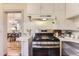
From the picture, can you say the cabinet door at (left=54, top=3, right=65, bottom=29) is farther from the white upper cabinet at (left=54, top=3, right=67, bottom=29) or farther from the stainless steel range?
the stainless steel range

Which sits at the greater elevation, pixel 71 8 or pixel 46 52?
pixel 71 8

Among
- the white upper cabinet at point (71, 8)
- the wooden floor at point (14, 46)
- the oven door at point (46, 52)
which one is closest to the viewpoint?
the white upper cabinet at point (71, 8)

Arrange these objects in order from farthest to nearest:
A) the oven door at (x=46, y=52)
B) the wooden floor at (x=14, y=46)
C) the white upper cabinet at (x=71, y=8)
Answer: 1. the wooden floor at (x=14, y=46)
2. the oven door at (x=46, y=52)
3. the white upper cabinet at (x=71, y=8)

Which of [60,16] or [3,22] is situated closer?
[3,22]

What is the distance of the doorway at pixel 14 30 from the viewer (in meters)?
1.06

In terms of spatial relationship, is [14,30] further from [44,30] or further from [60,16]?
[60,16]

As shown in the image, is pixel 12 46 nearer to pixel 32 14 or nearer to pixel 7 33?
pixel 7 33

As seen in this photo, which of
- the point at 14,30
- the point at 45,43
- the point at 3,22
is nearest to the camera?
the point at 3,22

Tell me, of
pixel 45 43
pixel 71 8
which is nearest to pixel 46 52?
pixel 45 43

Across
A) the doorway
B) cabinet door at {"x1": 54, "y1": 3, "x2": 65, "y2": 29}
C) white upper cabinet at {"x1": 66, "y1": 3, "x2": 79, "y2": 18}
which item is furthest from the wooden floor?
white upper cabinet at {"x1": 66, "y1": 3, "x2": 79, "y2": 18}

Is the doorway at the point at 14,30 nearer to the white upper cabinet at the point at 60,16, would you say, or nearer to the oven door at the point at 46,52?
the oven door at the point at 46,52

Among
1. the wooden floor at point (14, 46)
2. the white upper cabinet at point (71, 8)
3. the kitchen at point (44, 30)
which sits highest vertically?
the white upper cabinet at point (71, 8)

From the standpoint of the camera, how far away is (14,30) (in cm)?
111

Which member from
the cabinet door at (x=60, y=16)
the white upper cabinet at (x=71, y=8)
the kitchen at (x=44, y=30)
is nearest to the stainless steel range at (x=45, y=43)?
the kitchen at (x=44, y=30)
